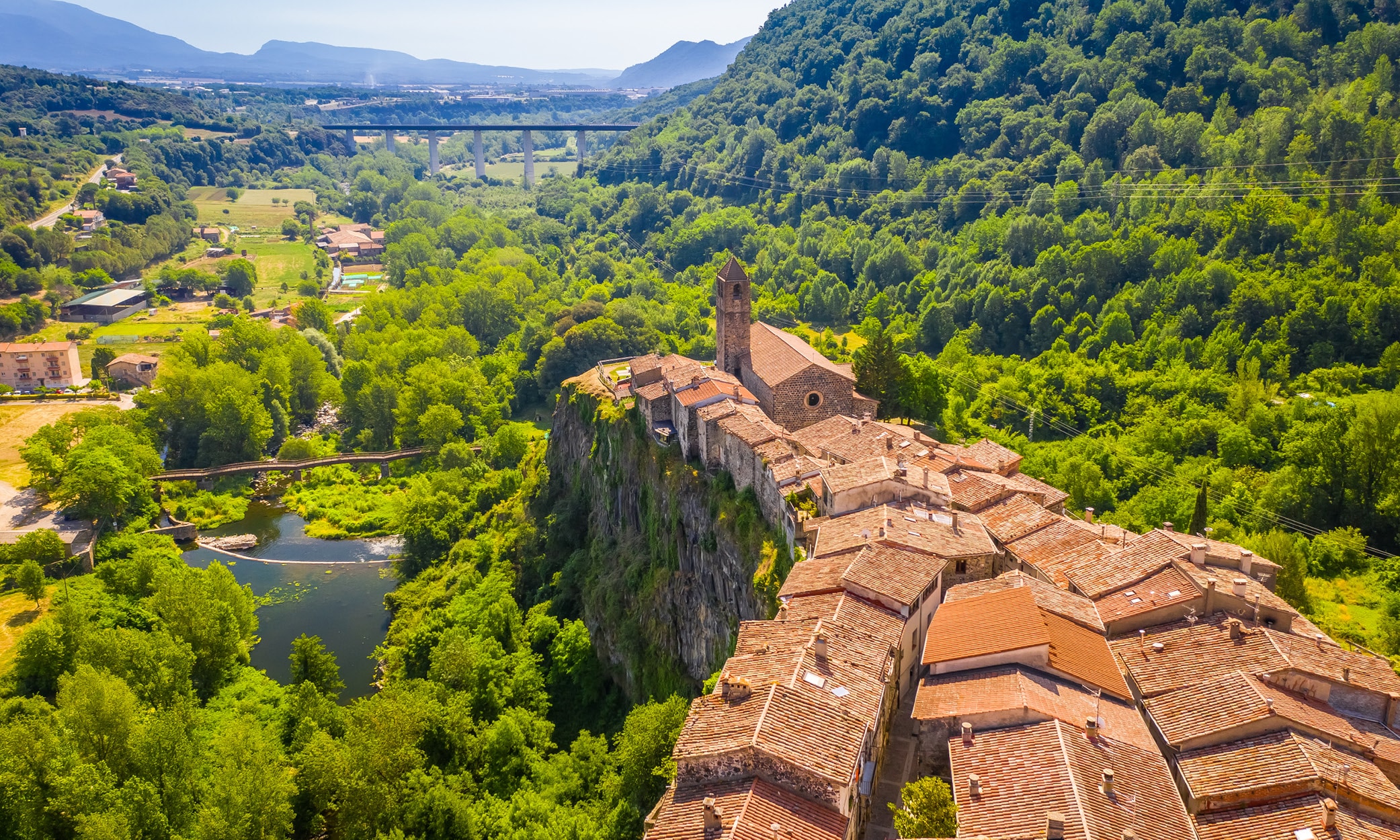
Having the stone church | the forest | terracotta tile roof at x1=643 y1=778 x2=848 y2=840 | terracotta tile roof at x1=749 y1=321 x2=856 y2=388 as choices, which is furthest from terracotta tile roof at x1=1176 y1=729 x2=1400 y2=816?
terracotta tile roof at x1=749 y1=321 x2=856 y2=388

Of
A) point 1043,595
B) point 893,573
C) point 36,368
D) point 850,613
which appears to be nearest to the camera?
point 850,613

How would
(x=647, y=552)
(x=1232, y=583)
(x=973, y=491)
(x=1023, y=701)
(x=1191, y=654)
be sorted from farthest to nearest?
1. (x=647, y=552)
2. (x=973, y=491)
3. (x=1232, y=583)
4. (x=1191, y=654)
5. (x=1023, y=701)

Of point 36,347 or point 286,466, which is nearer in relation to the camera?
point 286,466

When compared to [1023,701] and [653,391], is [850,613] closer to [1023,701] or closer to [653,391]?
[1023,701]

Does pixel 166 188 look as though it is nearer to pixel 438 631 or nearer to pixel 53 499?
pixel 53 499

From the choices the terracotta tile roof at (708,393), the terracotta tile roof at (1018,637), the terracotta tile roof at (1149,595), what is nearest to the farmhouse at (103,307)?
the terracotta tile roof at (708,393)

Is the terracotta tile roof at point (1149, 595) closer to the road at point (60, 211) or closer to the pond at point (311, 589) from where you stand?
the pond at point (311, 589)

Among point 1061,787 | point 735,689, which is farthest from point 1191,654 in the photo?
point 735,689
